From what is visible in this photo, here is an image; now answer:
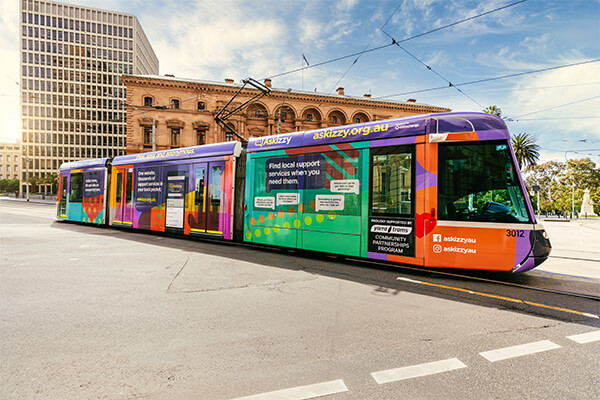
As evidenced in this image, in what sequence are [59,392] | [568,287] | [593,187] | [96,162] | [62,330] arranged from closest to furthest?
[59,392]
[62,330]
[568,287]
[96,162]
[593,187]

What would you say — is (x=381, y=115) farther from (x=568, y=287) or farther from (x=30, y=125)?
(x=30, y=125)

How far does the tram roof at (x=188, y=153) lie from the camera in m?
9.31

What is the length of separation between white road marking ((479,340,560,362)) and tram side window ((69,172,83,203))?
16.6m

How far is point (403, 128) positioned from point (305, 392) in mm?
5128

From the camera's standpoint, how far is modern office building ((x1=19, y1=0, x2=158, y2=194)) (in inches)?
3278

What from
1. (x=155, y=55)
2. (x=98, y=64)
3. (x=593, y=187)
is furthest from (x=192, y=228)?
(x=155, y=55)

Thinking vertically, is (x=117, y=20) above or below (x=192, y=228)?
above

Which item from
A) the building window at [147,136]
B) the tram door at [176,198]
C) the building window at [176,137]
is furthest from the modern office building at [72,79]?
the tram door at [176,198]

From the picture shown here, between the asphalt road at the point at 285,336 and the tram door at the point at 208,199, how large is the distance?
346 cm

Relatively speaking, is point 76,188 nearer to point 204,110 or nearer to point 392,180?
point 392,180

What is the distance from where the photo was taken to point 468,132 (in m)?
5.66

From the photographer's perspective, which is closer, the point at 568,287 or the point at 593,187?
the point at 568,287

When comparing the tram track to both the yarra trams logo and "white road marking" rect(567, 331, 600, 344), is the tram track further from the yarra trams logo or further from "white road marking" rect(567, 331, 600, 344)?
"white road marking" rect(567, 331, 600, 344)

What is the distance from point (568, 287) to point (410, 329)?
153 inches
